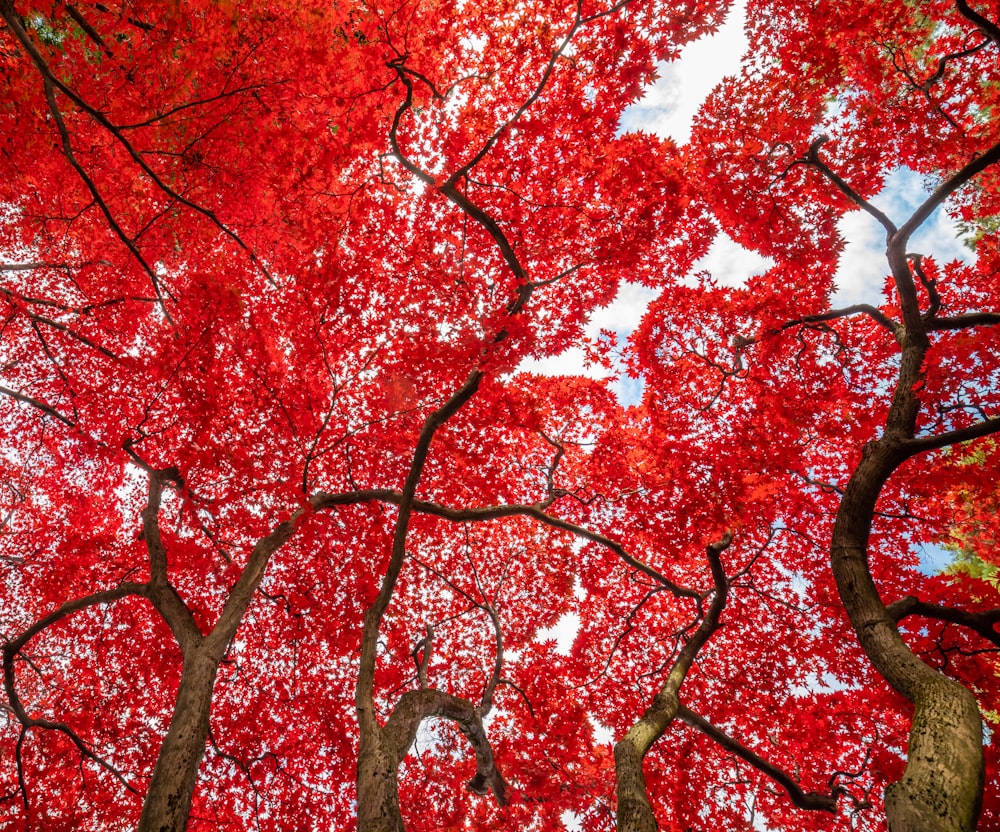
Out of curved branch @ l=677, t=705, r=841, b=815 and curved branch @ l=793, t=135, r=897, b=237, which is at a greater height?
curved branch @ l=793, t=135, r=897, b=237

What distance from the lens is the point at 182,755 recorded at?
562cm

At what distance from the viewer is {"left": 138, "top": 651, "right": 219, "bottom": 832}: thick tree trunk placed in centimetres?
529

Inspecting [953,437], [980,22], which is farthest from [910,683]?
[980,22]

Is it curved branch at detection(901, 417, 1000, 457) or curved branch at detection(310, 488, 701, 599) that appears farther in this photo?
curved branch at detection(310, 488, 701, 599)

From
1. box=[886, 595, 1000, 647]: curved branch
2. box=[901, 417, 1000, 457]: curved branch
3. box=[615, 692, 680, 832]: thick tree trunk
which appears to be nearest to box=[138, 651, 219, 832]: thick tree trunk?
box=[615, 692, 680, 832]: thick tree trunk

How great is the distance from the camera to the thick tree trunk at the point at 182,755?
529 cm

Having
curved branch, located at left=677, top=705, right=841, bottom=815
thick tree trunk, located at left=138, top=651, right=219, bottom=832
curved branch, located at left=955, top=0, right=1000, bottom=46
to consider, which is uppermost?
curved branch, located at left=955, top=0, right=1000, bottom=46

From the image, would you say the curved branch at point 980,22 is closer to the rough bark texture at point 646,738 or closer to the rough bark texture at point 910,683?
the rough bark texture at point 910,683

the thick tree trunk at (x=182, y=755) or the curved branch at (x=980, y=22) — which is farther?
the curved branch at (x=980, y=22)

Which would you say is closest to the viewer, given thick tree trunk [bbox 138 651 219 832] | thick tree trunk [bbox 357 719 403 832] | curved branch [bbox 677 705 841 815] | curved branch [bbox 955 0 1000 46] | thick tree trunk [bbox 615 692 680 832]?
thick tree trunk [bbox 615 692 680 832]

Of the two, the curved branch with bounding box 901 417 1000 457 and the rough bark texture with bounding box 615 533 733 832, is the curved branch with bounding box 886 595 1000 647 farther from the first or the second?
the rough bark texture with bounding box 615 533 733 832

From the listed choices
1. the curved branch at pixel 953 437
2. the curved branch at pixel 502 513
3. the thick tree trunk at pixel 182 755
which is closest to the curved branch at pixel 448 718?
the thick tree trunk at pixel 182 755

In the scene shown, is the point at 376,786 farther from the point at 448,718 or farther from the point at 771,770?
the point at 771,770

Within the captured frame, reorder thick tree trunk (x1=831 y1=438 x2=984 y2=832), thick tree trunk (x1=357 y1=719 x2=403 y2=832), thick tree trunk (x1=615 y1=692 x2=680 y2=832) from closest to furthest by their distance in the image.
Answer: thick tree trunk (x1=831 y1=438 x2=984 y2=832), thick tree trunk (x1=615 y1=692 x2=680 y2=832), thick tree trunk (x1=357 y1=719 x2=403 y2=832)
